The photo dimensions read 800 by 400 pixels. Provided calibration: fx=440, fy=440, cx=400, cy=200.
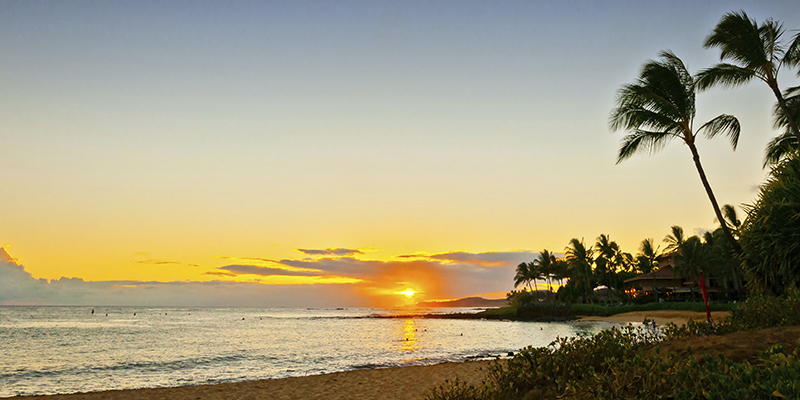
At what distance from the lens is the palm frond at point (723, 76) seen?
1664cm

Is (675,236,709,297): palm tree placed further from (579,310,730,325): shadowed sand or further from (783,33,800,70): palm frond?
(783,33,800,70): palm frond

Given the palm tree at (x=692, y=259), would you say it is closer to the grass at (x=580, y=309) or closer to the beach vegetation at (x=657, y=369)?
the grass at (x=580, y=309)

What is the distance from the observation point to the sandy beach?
45.3 feet

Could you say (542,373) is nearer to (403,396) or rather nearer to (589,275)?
(403,396)

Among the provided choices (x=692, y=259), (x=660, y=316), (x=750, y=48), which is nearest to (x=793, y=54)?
(x=750, y=48)

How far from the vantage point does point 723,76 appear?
17312 millimetres

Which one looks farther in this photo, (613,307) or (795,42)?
(613,307)

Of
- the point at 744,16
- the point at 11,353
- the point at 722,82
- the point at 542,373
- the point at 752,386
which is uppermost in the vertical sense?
the point at 744,16

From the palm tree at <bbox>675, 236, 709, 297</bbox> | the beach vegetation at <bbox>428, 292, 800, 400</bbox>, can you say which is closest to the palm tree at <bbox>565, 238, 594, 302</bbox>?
the palm tree at <bbox>675, 236, 709, 297</bbox>

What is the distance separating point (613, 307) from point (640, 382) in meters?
62.6

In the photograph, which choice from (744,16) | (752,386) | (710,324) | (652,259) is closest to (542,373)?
(752,386)

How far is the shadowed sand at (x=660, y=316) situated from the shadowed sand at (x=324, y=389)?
32946 mm

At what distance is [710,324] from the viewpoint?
9.10 metres

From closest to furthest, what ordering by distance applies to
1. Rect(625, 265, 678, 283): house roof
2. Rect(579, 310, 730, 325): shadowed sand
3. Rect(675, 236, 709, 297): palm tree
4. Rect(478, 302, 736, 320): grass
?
Rect(579, 310, 730, 325): shadowed sand, Rect(478, 302, 736, 320): grass, Rect(675, 236, 709, 297): palm tree, Rect(625, 265, 678, 283): house roof
